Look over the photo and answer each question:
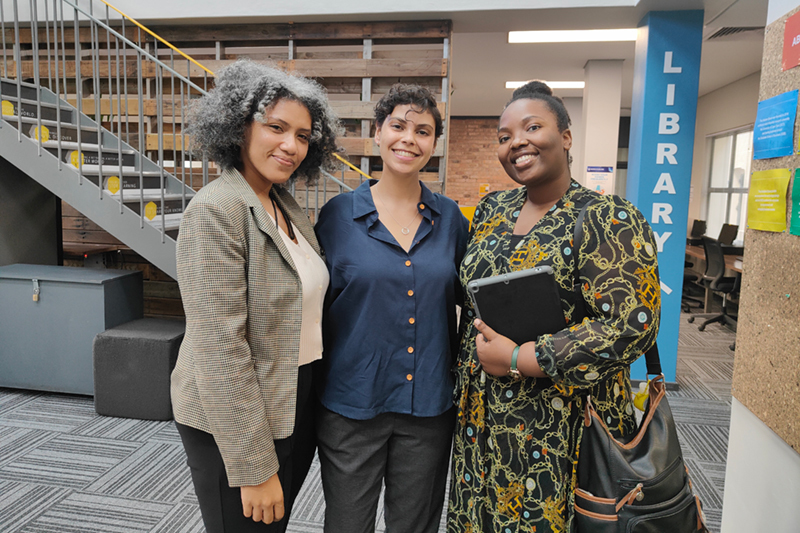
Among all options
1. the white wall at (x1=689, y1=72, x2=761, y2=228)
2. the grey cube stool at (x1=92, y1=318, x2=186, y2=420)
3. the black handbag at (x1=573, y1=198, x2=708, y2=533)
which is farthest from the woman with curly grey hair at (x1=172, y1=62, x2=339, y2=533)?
the white wall at (x1=689, y1=72, x2=761, y2=228)

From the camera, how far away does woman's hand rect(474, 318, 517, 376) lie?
108 cm

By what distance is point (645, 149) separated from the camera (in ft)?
11.8

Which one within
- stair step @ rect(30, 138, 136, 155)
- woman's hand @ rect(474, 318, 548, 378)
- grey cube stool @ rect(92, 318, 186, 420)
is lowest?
grey cube stool @ rect(92, 318, 186, 420)

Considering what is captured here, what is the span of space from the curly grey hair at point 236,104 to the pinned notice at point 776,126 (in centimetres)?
124

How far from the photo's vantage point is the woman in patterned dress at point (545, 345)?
1.01 metres

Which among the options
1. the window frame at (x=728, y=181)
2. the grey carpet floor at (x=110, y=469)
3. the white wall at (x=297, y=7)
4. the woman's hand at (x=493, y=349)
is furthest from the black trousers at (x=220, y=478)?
the window frame at (x=728, y=181)

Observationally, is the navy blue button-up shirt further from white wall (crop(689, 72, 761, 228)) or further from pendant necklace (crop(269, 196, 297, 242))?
white wall (crop(689, 72, 761, 228))

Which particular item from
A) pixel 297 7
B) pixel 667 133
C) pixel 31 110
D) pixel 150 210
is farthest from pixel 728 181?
Result: pixel 31 110

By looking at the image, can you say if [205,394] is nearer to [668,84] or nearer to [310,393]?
[310,393]

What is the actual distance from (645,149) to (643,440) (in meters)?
3.05

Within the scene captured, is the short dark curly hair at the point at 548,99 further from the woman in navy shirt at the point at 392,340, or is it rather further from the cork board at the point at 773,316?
the cork board at the point at 773,316

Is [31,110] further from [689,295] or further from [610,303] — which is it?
[689,295]

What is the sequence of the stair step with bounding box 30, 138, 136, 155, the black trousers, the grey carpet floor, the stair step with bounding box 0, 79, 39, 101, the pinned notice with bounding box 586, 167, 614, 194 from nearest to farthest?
1. the black trousers
2. the grey carpet floor
3. the stair step with bounding box 30, 138, 136, 155
4. the stair step with bounding box 0, 79, 39, 101
5. the pinned notice with bounding box 586, 167, 614, 194

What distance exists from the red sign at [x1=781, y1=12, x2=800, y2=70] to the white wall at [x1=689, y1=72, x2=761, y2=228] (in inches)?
244
